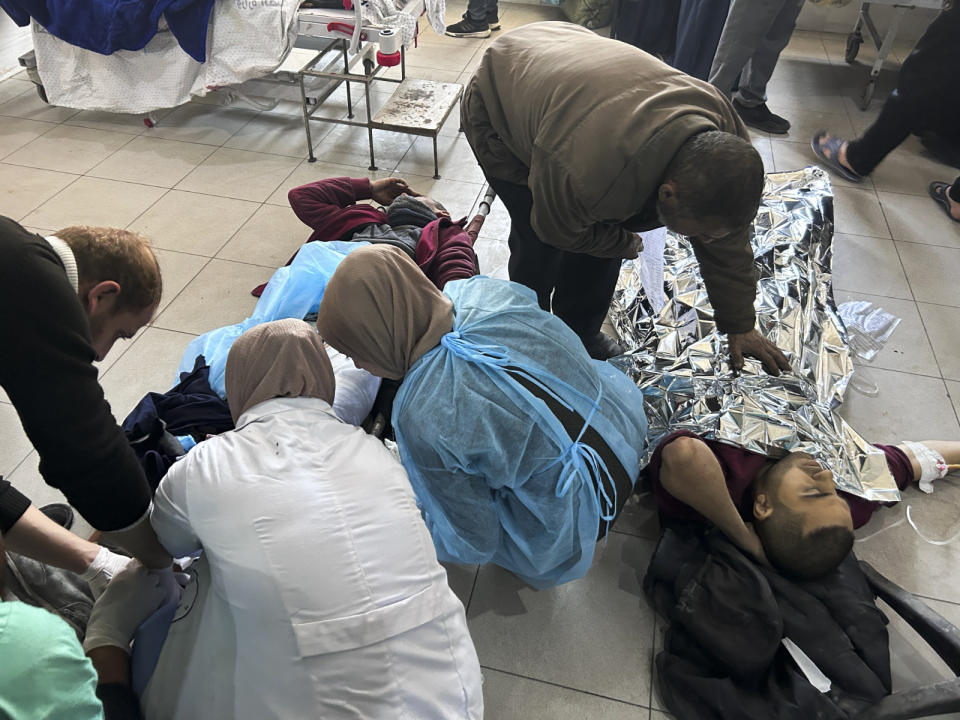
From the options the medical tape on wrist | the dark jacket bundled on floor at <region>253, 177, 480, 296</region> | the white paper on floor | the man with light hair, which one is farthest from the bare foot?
the man with light hair

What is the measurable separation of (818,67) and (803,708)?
14.3 ft

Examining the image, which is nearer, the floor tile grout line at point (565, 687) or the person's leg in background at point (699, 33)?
the floor tile grout line at point (565, 687)

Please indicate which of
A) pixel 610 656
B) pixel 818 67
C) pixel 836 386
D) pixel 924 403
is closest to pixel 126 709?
pixel 610 656

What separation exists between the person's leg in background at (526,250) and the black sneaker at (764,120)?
2332 millimetres

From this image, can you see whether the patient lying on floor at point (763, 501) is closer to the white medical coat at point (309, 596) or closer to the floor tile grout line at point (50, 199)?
the white medical coat at point (309, 596)

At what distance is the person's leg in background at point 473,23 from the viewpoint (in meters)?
4.59

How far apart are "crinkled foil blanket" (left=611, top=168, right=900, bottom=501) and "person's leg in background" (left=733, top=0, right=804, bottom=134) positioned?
1.50 metres

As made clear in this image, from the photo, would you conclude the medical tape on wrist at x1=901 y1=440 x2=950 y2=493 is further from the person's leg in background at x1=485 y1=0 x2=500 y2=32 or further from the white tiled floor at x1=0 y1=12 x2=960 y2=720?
the person's leg in background at x1=485 y1=0 x2=500 y2=32

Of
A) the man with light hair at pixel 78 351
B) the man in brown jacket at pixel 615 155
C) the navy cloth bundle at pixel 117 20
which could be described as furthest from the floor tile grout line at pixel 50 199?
the man in brown jacket at pixel 615 155

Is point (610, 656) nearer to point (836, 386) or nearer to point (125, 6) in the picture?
point (836, 386)

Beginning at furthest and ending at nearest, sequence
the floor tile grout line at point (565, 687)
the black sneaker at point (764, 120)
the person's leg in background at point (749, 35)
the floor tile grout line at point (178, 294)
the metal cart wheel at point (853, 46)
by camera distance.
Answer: the metal cart wheel at point (853, 46) < the black sneaker at point (764, 120) < the person's leg in background at point (749, 35) < the floor tile grout line at point (178, 294) < the floor tile grout line at point (565, 687)

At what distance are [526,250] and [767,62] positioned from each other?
2.47m

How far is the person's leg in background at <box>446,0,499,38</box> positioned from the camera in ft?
15.1

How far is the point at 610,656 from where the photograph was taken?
1.46m
